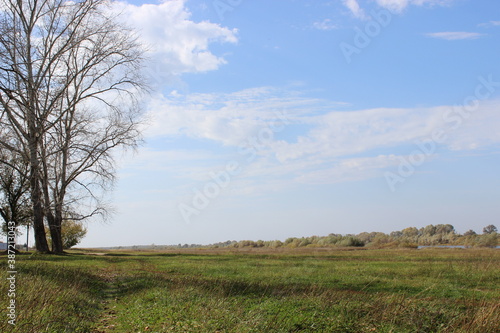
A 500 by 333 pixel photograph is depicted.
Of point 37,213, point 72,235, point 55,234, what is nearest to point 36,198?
point 37,213

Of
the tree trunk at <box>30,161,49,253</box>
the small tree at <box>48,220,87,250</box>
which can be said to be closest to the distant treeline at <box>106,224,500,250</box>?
the small tree at <box>48,220,87,250</box>

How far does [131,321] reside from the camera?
32.7 ft

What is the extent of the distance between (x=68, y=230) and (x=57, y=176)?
31.2 m

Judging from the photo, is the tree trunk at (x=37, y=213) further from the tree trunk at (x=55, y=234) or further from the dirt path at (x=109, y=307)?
the dirt path at (x=109, y=307)

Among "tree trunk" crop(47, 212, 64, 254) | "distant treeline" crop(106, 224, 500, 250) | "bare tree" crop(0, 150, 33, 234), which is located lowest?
"distant treeline" crop(106, 224, 500, 250)

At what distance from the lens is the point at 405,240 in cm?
6731

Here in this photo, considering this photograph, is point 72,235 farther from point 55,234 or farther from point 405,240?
point 405,240

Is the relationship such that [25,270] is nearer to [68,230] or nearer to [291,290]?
[291,290]

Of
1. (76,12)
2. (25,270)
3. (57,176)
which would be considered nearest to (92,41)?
(76,12)

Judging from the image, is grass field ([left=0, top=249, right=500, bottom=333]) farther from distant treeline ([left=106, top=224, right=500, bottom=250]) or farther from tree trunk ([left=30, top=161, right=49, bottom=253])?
distant treeline ([left=106, top=224, right=500, bottom=250])

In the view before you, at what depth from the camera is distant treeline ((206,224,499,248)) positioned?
6040 centimetres

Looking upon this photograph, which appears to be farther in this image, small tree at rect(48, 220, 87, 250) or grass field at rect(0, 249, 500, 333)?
small tree at rect(48, 220, 87, 250)

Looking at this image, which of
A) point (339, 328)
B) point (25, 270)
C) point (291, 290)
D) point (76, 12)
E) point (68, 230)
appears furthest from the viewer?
point (68, 230)

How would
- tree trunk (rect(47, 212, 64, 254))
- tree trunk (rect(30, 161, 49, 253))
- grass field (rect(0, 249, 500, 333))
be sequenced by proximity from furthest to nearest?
tree trunk (rect(47, 212, 64, 254))
tree trunk (rect(30, 161, 49, 253))
grass field (rect(0, 249, 500, 333))
